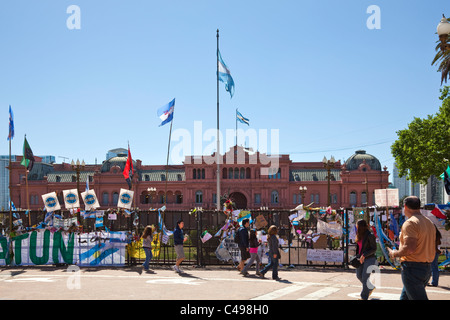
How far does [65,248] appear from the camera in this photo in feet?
53.2

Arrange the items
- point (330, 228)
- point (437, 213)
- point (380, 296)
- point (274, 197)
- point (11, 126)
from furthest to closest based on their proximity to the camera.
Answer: point (274, 197), point (11, 126), point (330, 228), point (437, 213), point (380, 296)

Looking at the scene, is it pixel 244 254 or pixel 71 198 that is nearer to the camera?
pixel 244 254

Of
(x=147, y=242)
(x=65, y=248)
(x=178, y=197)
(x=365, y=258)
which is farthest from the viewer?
(x=178, y=197)

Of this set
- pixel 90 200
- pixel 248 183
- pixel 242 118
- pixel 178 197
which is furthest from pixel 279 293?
pixel 178 197

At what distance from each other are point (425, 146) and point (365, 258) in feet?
92.4

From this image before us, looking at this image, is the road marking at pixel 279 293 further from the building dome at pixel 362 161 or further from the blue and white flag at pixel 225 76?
the building dome at pixel 362 161

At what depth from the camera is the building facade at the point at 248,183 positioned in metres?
73.9

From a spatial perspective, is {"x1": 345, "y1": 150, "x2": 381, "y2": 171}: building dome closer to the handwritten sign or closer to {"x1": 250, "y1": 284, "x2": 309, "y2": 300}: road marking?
the handwritten sign

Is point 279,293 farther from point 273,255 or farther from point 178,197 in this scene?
point 178,197

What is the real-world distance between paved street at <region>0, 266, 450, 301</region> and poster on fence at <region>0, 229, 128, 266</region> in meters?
0.78

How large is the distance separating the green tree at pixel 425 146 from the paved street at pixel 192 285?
22.8 meters
